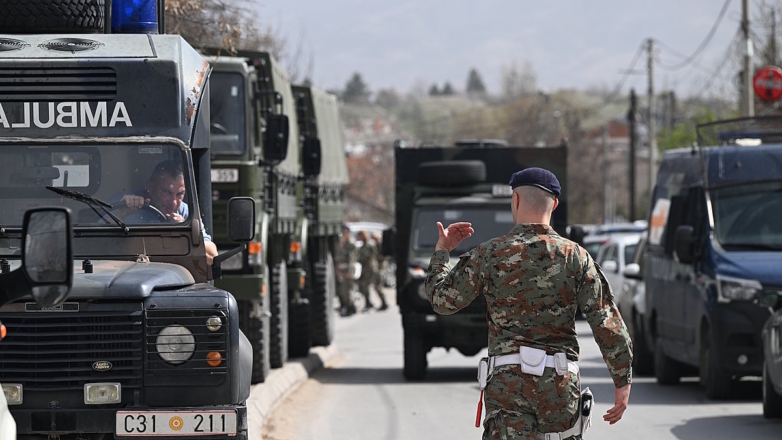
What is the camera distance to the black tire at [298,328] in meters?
18.0

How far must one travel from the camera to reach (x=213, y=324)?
6922mm

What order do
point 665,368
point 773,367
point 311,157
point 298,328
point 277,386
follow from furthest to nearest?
point 298,328 → point 311,157 → point 665,368 → point 277,386 → point 773,367

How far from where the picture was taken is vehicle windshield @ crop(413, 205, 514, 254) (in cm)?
1648

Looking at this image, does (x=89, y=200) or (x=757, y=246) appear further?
(x=757, y=246)

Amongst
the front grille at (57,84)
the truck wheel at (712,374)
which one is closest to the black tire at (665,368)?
Answer: the truck wheel at (712,374)

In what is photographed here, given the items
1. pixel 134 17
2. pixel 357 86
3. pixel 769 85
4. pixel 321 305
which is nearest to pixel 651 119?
pixel 769 85

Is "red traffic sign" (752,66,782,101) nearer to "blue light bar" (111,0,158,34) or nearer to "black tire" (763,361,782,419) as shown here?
"black tire" (763,361,782,419)

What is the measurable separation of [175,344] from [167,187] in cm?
144

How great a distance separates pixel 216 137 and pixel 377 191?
245 feet

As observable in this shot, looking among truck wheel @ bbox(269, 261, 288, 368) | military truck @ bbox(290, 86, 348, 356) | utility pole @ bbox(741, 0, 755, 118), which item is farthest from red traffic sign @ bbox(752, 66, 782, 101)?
truck wheel @ bbox(269, 261, 288, 368)

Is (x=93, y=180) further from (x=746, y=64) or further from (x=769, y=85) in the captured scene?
(x=769, y=85)

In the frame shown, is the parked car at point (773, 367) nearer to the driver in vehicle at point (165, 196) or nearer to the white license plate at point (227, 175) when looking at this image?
the white license plate at point (227, 175)

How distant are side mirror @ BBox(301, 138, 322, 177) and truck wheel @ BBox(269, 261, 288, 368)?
165 cm

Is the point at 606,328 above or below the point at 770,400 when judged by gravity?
above
